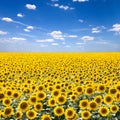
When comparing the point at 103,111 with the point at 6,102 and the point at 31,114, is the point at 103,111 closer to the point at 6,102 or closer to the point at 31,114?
the point at 31,114

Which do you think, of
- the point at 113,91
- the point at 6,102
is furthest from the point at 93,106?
the point at 6,102

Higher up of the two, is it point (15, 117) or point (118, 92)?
point (118, 92)

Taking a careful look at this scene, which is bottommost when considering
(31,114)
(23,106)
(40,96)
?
(31,114)

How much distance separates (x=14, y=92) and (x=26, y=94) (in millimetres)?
526

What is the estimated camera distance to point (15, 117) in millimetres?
7469

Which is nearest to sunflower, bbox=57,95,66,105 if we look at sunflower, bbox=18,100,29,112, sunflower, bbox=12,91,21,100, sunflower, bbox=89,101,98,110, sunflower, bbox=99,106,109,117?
sunflower, bbox=18,100,29,112

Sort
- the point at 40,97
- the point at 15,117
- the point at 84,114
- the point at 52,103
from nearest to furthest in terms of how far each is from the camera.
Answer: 1. the point at 84,114
2. the point at 15,117
3. the point at 52,103
4. the point at 40,97

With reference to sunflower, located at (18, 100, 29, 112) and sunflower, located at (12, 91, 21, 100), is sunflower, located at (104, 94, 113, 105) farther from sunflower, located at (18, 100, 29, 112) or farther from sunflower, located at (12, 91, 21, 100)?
sunflower, located at (12, 91, 21, 100)

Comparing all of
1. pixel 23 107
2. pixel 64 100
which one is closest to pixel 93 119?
pixel 64 100

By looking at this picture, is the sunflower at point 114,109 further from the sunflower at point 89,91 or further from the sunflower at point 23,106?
the sunflower at point 23,106

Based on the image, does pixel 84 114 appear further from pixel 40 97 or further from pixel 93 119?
pixel 40 97

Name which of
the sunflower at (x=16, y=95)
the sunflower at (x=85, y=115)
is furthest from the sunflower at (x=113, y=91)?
the sunflower at (x=16, y=95)

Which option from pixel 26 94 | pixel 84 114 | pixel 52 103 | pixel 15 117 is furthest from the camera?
pixel 26 94

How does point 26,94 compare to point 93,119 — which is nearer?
point 93,119
